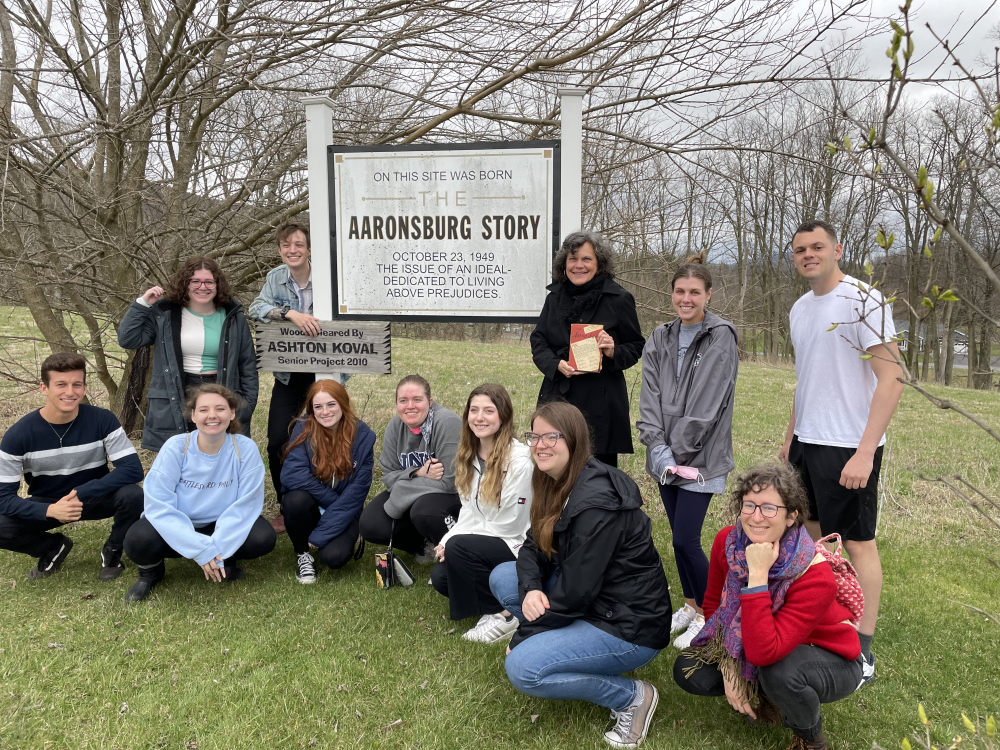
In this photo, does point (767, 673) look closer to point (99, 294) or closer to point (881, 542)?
point (881, 542)

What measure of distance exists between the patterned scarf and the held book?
1.27m

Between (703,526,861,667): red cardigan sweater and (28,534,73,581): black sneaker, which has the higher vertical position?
(703,526,861,667): red cardigan sweater

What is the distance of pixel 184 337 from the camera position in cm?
448

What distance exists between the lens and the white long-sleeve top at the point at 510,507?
370 cm

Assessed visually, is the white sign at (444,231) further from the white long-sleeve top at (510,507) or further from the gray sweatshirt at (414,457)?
the white long-sleeve top at (510,507)

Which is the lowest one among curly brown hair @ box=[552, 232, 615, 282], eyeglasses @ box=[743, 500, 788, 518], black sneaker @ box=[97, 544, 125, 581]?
black sneaker @ box=[97, 544, 125, 581]

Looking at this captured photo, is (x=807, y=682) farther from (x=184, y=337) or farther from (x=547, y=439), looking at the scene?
(x=184, y=337)

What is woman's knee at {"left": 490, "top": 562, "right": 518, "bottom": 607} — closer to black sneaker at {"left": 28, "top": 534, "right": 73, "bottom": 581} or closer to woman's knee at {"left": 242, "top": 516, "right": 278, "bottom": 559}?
woman's knee at {"left": 242, "top": 516, "right": 278, "bottom": 559}

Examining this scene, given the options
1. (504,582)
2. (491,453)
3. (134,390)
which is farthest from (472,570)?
(134,390)

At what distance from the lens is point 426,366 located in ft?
44.7

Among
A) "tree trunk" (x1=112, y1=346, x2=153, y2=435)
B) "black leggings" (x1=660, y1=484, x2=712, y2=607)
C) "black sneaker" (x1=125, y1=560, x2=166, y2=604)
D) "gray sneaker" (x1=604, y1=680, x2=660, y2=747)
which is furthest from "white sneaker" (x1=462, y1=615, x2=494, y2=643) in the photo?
"tree trunk" (x1=112, y1=346, x2=153, y2=435)

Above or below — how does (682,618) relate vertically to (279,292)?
below

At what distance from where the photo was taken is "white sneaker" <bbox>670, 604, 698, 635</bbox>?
141 inches

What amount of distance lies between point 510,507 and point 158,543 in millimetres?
2021
